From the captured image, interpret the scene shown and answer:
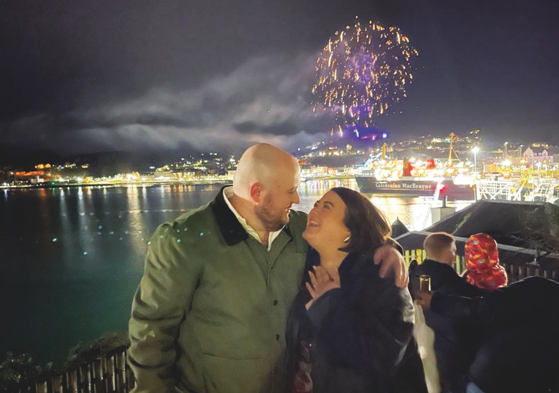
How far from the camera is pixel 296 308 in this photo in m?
2.08

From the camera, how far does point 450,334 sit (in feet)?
8.40

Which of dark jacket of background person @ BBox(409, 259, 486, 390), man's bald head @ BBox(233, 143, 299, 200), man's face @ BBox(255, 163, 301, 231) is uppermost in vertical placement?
man's bald head @ BBox(233, 143, 299, 200)

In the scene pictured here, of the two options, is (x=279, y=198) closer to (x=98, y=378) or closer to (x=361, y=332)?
(x=361, y=332)

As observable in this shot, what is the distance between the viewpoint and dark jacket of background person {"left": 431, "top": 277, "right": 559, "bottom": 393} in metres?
2.21

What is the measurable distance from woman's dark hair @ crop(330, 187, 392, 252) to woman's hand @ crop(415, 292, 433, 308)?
67 centimetres

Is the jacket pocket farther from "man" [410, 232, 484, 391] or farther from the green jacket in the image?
"man" [410, 232, 484, 391]

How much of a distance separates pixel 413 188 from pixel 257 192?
61.1 m

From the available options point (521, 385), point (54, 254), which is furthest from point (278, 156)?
point (54, 254)

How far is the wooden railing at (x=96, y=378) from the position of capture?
3.70m

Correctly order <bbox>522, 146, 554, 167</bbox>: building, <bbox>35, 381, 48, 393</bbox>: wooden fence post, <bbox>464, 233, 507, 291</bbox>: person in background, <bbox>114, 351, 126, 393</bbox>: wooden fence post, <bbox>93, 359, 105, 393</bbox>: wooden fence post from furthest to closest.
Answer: <bbox>522, 146, 554, 167</bbox>: building, <bbox>114, 351, 126, 393</bbox>: wooden fence post, <bbox>93, 359, 105, 393</bbox>: wooden fence post, <bbox>35, 381, 48, 393</bbox>: wooden fence post, <bbox>464, 233, 507, 291</bbox>: person in background

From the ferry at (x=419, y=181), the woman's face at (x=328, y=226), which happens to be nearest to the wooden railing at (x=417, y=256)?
the woman's face at (x=328, y=226)

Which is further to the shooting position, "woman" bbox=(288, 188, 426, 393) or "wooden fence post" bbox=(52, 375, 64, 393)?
"wooden fence post" bbox=(52, 375, 64, 393)

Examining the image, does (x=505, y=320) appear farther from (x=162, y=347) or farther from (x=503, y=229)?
(x=503, y=229)

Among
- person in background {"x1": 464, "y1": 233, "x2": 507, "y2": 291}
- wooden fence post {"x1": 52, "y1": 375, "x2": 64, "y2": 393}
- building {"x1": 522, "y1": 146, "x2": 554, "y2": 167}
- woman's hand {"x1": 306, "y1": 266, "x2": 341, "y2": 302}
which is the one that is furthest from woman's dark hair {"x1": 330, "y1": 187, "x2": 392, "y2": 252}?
building {"x1": 522, "y1": 146, "x2": 554, "y2": 167}
